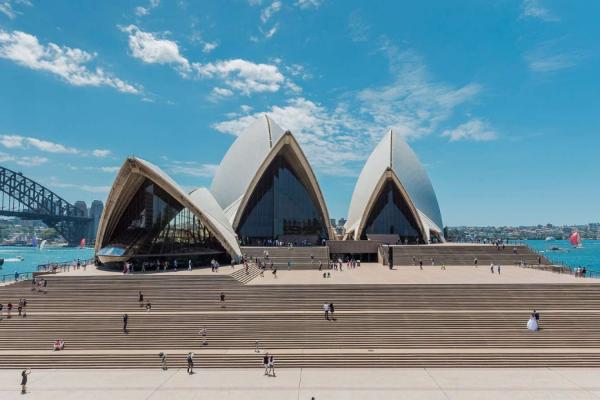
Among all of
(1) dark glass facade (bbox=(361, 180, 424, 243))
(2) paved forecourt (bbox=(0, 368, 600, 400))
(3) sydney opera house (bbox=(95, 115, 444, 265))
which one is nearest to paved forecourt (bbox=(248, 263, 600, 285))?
(3) sydney opera house (bbox=(95, 115, 444, 265))

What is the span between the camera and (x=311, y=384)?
1159 cm

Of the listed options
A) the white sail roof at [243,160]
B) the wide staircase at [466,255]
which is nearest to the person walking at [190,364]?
the wide staircase at [466,255]

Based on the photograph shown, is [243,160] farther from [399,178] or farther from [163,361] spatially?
[163,361]

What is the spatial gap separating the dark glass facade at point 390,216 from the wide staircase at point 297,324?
61.0ft

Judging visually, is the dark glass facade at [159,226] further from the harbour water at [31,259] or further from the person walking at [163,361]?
the harbour water at [31,259]

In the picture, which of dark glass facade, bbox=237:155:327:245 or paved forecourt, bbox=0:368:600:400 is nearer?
paved forecourt, bbox=0:368:600:400

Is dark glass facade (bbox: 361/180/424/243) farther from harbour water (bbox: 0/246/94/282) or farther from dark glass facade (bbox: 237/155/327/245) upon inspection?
harbour water (bbox: 0/246/94/282)

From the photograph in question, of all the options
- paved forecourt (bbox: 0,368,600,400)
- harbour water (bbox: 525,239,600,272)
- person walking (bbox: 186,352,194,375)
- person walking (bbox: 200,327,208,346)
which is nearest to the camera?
paved forecourt (bbox: 0,368,600,400)

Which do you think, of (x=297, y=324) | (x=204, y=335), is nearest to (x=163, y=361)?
(x=204, y=335)

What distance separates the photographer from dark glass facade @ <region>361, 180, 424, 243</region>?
3666cm

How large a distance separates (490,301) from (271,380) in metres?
10.5

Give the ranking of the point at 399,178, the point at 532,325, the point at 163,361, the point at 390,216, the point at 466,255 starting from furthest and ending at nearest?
the point at 399,178 < the point at 390,216 < the point at 466,255 < the point at 532,325 < the point at 163,361

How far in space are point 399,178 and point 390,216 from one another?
421cm

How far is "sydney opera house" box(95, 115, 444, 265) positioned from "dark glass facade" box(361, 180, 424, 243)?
0.30 feet
